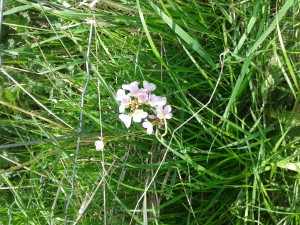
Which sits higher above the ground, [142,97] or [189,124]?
[142,97]

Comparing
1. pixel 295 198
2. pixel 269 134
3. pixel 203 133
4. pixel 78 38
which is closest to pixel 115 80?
pixel 78 38

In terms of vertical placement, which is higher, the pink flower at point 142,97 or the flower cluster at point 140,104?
the pink flower at point 142,97

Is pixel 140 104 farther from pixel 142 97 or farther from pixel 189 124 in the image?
pixel 189 124

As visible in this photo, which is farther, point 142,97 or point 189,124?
point 189,124

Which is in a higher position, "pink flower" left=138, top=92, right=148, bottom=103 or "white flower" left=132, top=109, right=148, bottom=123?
"pink flower" left=138, top=92, right=148, bottom=103

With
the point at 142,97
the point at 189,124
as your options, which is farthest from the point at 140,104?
the point at 189,124

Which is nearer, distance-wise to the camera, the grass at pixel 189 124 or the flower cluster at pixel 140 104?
the flower cluster at pixel 140 104

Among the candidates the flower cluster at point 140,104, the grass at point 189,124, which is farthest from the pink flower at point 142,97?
the grass at point 189,124

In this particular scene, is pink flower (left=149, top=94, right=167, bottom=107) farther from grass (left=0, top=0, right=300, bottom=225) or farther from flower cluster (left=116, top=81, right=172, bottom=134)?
grass (left=0, top=0, right=300, bottom=225)

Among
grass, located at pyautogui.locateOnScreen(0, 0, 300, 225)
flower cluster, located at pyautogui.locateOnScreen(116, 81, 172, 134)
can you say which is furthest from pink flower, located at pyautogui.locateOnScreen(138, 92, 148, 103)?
grass, located at pyautogui.locateOnScreen(0, 0, 300, 225)

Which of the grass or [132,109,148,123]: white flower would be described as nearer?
[132,109,148,123]: white flower

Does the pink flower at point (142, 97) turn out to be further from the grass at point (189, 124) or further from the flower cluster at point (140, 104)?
the grass at point (189, 124)
